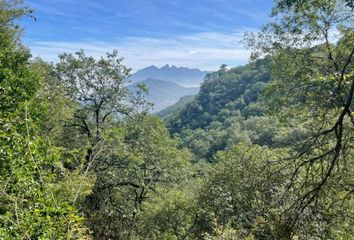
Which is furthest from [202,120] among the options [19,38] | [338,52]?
[338,52]

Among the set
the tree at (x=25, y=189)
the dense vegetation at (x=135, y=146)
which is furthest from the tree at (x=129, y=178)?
the tree at (x=25, y=189)

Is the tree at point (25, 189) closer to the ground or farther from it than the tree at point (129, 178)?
farther from it

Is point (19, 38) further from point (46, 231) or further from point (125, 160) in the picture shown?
point (46, 231)

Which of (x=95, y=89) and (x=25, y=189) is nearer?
(x=25, y=189)

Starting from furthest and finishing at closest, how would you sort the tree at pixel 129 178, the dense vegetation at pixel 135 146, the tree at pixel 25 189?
the tree at pixel 129 178
the dense vegetation at pixel 135 146
the tree at pixel 25 189

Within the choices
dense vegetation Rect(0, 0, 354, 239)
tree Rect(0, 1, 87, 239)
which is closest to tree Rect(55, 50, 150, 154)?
dense vegetation Rect(0, 0, 354, 239)

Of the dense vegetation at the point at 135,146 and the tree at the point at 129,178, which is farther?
the tree at the point at 129,178

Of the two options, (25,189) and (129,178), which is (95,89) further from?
(25,189)

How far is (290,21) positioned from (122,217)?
427 inches

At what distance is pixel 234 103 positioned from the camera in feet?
432

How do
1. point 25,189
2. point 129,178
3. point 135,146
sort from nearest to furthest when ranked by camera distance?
1. point 25,189
2. point 129,178
3. point 135,146

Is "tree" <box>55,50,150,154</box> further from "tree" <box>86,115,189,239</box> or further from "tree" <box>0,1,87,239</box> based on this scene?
"tree" <box>0,1,87,239</box>

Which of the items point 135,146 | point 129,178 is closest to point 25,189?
point 129,178

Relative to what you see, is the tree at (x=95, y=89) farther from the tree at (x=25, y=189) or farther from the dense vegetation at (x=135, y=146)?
the tree at (x=25, y=189)
